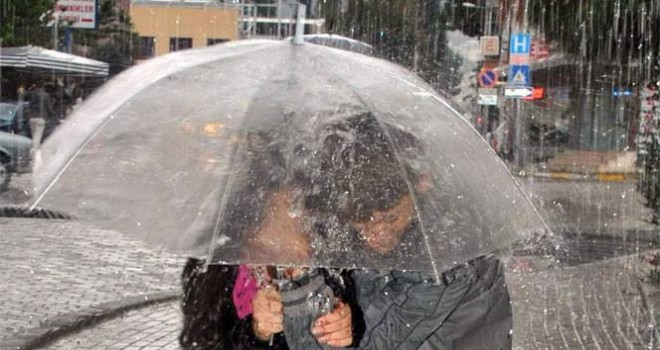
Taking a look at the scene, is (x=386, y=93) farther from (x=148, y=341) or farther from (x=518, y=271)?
(x=518, y=271)

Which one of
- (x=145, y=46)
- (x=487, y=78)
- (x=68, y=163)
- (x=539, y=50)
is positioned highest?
(x=539, y=50)

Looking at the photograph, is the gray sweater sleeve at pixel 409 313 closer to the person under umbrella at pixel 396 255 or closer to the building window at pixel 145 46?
the person under umbrella at pixel 396 255

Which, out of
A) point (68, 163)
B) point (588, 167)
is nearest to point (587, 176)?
point (588, 167)

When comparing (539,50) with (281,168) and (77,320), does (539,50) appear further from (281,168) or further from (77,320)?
(281,168)

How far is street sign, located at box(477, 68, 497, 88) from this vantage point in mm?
15777

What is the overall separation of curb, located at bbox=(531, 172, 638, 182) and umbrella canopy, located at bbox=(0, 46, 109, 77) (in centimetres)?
853

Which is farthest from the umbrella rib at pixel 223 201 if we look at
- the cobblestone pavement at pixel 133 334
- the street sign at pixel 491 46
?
the street sign at pixel 491 46

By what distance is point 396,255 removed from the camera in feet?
8.50

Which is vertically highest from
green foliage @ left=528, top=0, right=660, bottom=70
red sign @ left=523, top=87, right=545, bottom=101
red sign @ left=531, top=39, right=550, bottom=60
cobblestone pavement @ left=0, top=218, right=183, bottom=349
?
green foliage @ left=528, top=0, right=660, bottom=70

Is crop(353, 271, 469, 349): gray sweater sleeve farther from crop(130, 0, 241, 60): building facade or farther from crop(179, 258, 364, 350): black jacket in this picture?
crop(130, 0, 241, 60): building facade

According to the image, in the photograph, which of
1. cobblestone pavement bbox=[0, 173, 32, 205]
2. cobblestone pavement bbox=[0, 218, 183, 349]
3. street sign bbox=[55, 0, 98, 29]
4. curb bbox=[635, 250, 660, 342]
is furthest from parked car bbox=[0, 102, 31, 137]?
cobblestone pavement bbox=[0, 173, 32, 205]

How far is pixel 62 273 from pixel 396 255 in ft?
23.7

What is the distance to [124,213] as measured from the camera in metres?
2.77

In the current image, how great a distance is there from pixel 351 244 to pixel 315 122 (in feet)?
1.14
